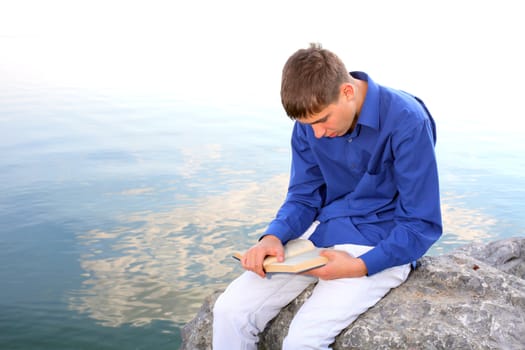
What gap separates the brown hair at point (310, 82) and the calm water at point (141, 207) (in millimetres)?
2100

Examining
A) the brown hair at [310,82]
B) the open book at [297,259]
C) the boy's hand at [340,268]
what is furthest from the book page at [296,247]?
the brown hair at [310,82]

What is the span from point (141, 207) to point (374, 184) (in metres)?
3.82

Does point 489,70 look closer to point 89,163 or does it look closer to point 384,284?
point 89,163

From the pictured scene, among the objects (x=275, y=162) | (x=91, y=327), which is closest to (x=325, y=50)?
(x=91, y=327)

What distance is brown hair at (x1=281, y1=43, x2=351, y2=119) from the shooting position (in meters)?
2.32

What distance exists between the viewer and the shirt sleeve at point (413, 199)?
2.37m

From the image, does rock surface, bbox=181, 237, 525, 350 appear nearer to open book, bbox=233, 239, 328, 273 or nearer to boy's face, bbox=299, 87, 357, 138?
→ open book, bbox=233, 239, 328, 273

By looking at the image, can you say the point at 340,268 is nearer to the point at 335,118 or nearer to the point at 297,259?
the point at 297,259

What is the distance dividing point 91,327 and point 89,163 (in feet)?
11.4

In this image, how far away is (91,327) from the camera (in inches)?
159

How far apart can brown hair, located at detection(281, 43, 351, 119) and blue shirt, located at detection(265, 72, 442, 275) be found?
18 centimetres

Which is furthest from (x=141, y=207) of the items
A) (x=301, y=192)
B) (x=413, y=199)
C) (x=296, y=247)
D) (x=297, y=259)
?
(x=413, y=199)

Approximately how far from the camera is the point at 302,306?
7.93 ft

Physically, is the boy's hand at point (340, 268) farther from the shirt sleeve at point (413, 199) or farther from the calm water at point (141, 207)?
the calm water at point (141, 207)
